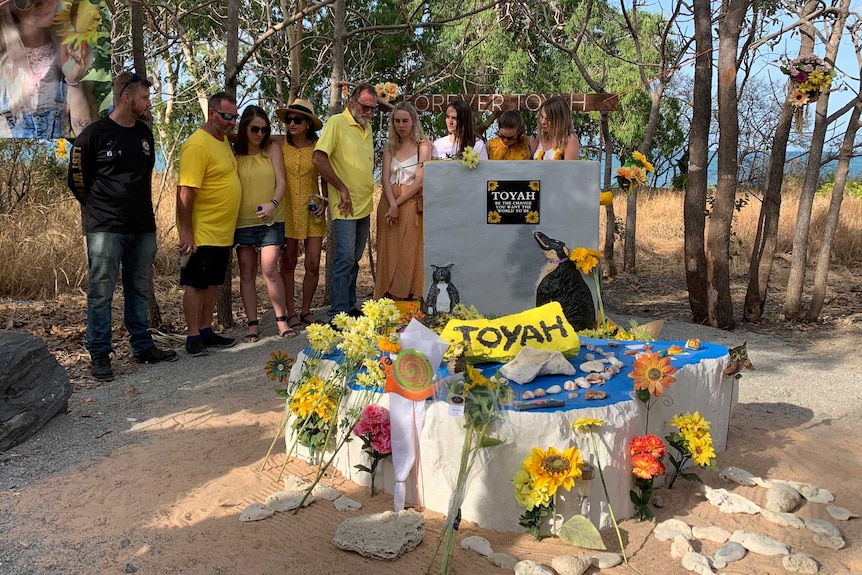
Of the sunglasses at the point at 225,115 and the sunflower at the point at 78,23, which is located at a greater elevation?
the sunflower at the point at 78,23

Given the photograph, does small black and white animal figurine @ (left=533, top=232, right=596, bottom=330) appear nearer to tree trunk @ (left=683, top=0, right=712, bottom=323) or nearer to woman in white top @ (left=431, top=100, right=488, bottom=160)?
woman in white top @ (left=431, top=100, right=488, bottom=160)

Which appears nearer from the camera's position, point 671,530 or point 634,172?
point 671,530

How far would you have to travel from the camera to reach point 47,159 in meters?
10.1

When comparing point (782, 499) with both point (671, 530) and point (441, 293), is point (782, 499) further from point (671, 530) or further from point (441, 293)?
point (441, 293)

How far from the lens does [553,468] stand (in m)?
2.95

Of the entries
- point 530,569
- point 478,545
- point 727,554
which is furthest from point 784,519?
point 478,545

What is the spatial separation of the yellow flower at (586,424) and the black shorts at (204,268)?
3345 mm

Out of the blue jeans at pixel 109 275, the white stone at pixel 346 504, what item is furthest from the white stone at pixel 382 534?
the blue jeans at pixel 109 275

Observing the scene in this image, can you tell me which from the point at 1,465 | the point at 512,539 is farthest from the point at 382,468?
the point at 1,465

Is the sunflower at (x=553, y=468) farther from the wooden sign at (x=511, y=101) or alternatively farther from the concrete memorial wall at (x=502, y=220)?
the wooden sign at (x=511, y=101)

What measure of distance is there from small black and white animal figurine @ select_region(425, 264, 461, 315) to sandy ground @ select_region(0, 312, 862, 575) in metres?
1.36

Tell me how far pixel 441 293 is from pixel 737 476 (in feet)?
8.42

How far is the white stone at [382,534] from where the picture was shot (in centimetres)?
284

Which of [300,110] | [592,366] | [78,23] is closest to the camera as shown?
[592,366]
